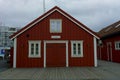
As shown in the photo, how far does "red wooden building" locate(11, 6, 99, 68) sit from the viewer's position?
2009 centimetres

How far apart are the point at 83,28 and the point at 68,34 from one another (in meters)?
1.53

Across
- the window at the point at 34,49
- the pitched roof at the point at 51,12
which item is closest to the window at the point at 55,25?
the pitched roof at the point at 51,12

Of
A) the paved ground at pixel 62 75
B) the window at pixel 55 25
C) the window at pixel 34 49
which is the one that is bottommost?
the paved ground at pixel 62 75

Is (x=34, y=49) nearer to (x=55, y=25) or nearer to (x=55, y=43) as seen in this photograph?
(x=55, y=43)

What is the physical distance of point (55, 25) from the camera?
20.6m

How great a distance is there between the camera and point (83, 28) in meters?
20.3

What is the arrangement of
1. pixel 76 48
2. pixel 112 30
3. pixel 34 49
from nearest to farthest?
pixel 34 49 < pixel 76 48 < pixel 112 30

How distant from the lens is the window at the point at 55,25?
67.2 ft

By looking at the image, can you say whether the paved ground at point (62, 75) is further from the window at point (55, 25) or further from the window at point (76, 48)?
the window at point (55, 25)

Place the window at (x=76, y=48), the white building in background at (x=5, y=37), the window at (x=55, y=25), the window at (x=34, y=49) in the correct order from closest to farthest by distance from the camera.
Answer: the window at (x=34, y=49) → the window at (x=76, y=48) → the window at (x=55, y=25) → the white building in background at (x=5, y=37)

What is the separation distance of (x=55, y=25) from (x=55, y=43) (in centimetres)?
174

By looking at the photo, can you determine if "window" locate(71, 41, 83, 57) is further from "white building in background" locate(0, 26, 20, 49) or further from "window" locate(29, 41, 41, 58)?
"white building in background" locate(0, 26, 20, 49)

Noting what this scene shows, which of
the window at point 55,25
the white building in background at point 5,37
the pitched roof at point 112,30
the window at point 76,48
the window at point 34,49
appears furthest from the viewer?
the white building in background at point 5,37

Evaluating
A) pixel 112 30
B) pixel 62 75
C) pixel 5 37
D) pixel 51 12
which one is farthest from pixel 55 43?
pixel 5 37
